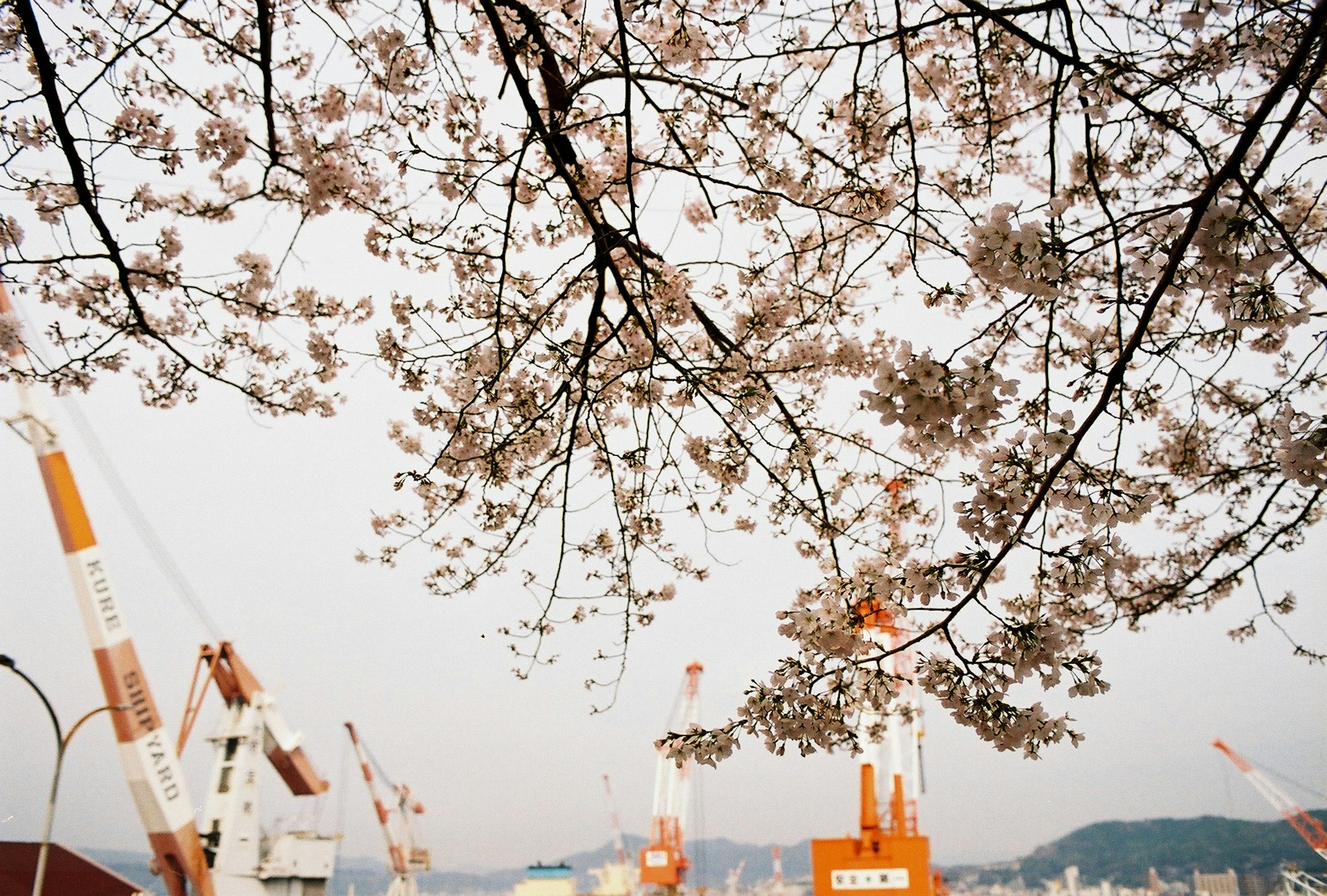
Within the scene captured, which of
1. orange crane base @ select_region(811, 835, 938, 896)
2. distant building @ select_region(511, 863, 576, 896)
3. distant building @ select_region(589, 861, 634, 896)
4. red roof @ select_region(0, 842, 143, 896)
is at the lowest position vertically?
distant building @ select_region(589, 861, 634, 896)

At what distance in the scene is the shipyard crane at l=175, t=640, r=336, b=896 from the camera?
10500mm

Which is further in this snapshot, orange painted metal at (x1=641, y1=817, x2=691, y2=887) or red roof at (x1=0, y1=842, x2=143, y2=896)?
orange painted metal at (x1=641, y1=817, x2=691, y2=887)

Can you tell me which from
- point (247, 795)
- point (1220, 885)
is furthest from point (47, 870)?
point (1220, 885)

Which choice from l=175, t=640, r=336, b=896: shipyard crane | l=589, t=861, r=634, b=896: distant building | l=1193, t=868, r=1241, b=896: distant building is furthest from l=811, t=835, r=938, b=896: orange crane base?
l=589, t=861, r=634, b=896: distant building

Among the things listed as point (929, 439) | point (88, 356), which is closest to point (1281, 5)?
point (929, 439)

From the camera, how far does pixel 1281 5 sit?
1825mm

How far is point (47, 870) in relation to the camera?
6016 millimetres

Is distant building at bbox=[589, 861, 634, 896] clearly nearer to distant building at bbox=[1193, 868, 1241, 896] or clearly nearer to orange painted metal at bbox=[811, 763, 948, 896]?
distant building at bbox=[1193, 868, 1241, 896]

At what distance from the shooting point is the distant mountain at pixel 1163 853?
80.7 feet

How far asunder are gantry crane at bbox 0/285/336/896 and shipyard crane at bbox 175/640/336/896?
0.04ft

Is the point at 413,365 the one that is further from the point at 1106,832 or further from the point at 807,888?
the point at 807,888

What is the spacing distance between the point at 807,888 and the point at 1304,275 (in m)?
64.9

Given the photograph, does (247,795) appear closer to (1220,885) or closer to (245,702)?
(245,702)

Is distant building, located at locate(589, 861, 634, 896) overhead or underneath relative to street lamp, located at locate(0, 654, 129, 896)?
underneath
